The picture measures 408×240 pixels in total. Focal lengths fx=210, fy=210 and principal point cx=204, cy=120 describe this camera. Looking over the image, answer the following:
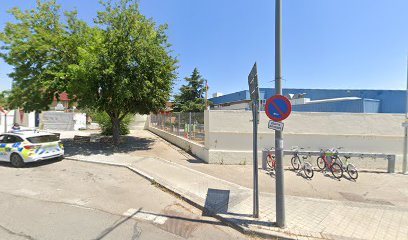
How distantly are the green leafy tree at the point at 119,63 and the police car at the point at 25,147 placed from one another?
3.21 m

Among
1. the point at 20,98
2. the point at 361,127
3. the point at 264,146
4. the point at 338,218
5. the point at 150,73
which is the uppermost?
the point at 150,73

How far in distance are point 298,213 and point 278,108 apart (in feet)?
7.92

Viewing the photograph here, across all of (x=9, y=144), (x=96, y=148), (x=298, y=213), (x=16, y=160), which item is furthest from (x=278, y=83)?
(x=96, y=148)

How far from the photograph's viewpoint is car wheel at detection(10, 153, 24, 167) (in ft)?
27.3

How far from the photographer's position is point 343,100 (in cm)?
1967

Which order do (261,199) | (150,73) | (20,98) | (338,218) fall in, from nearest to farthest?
(338,218), (261,199), (150,73), (20,98)

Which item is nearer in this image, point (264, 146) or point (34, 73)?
point (264, 146)

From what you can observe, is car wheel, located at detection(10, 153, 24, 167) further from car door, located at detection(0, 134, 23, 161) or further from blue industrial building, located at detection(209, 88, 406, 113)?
blue industrial building, located at detection(209, 88, 406, 113)

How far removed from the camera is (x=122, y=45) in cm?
1077

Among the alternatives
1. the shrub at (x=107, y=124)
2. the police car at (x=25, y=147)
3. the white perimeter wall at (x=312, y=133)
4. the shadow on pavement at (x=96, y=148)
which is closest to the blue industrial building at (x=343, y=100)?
the white perimeter wall at (x=312, y=133)

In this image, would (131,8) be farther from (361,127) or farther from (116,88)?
(361,127)

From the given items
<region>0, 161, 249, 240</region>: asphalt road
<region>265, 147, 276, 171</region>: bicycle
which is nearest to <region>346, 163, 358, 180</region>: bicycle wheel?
<region>265, 147, 276, 171</region>: bicycle

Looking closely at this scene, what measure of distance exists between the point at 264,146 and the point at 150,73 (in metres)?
7.10

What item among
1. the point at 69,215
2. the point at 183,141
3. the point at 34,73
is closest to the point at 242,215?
the point at 69,215
